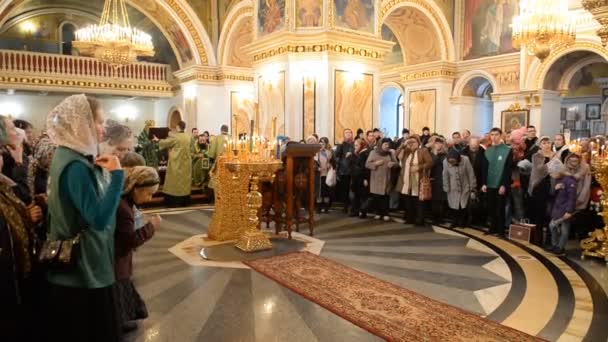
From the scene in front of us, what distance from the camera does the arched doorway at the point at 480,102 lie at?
48.4 feet

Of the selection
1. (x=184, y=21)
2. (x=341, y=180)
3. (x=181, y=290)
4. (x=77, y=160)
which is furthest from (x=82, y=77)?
(x=77, y=160)

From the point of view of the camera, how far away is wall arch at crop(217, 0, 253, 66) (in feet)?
46.0

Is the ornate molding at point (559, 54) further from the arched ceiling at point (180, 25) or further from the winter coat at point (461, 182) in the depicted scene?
the arched ceiling at point (180, 25)

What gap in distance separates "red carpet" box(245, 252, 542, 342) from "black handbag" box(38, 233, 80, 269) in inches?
84.9

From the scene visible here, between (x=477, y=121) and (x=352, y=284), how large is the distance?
40.5ft

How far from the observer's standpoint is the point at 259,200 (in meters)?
5.66

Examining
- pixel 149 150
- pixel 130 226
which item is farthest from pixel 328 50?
pixel 130 226

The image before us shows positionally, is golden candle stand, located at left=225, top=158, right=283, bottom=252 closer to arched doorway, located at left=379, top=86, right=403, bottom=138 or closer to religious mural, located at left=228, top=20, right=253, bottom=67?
religious mural, located at left=228, top=20, right=253, bottom=67

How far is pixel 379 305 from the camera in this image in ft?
12.5

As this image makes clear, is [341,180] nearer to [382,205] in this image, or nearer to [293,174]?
[382,205]

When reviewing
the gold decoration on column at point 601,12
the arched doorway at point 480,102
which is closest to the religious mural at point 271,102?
the gold decoration on column at point 601,12

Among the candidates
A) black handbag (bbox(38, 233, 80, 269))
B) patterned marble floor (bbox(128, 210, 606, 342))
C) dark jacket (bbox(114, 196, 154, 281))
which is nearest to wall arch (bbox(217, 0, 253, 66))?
patterned marble floor (bbox(128, 210, 606, 342))

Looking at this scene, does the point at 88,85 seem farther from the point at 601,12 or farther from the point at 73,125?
the point at 73,125

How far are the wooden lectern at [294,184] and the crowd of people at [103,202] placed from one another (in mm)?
1998
